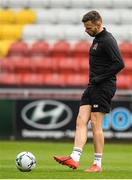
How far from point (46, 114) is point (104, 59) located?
30.0 feet

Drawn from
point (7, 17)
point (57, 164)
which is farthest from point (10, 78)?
point (57, 164)

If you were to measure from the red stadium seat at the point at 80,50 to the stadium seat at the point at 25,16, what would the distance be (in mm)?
2443

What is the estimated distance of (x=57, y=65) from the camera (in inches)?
864

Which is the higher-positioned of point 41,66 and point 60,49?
point 60,49

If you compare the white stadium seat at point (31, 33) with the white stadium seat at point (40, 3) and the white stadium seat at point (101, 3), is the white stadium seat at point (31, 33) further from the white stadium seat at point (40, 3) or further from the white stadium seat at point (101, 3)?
the white stadium seat at point (101, 3)

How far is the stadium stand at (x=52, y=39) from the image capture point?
2186 centimetres

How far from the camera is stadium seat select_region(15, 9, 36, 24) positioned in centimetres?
2438

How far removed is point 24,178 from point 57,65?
546 inches

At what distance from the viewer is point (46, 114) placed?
1842 cm

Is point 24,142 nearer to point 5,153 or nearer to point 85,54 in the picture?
point 5,153

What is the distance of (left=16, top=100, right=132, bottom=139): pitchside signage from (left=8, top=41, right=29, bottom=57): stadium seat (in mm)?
4317

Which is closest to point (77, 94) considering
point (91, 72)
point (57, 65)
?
point (57, 65)

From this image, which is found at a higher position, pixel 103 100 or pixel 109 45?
pixel 109 45

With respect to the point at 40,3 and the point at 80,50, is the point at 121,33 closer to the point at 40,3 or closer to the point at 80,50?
the point at 80,50
